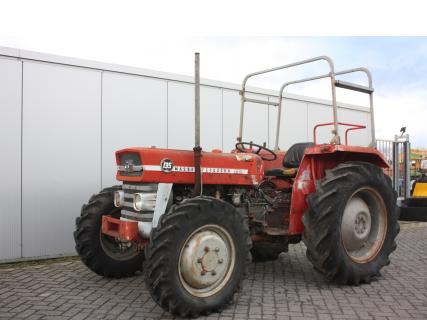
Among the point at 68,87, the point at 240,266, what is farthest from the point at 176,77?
the point at 240,266

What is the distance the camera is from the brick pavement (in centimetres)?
377

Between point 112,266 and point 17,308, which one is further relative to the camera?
point 112,266

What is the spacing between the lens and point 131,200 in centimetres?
427

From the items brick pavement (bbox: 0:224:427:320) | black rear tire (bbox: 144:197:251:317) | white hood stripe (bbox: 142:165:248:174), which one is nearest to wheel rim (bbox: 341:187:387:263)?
brick pavement (bbox: 0:224:427:320)

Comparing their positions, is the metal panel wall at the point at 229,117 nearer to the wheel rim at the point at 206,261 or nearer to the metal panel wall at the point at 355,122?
the metal panel wall at the point at 355,122

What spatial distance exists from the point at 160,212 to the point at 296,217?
4.80 ft

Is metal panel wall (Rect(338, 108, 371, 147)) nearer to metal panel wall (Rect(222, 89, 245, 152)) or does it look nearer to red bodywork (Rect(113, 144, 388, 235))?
metal panel wall (Rect(222, 89, 245, 152))

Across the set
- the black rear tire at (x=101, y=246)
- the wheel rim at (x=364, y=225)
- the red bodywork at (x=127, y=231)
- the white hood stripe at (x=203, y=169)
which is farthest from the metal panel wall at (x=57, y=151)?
the wheel rim at (x=364, y=225)

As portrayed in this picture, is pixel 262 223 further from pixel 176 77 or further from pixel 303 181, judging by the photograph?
pixel 176 77

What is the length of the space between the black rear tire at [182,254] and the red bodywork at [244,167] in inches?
22.7

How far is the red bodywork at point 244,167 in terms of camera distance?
4113 mm

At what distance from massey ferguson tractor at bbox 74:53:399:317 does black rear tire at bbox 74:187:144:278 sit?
11 millimetres

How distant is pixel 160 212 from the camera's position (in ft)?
13.3

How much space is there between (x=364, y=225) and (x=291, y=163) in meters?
1.06
